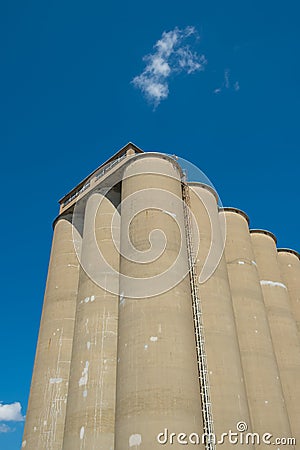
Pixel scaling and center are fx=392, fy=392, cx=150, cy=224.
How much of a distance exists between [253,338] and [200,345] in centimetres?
526

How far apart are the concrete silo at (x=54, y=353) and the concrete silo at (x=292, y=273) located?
1614cm

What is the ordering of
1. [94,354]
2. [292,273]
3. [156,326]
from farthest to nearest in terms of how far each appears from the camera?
[292,273] → [94,354] → [156,326]

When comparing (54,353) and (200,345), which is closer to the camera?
(200,345)

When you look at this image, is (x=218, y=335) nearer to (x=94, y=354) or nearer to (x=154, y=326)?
(x=154, y=326)

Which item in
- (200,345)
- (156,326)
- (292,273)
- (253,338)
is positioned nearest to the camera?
(156,326)

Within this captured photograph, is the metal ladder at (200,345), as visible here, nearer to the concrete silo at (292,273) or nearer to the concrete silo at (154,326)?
the concrete silo at (154,326)

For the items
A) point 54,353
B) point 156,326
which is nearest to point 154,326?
point 156,326

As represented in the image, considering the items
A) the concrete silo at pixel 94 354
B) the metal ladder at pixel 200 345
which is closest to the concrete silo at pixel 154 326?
the metal ladder at pixel 200 345

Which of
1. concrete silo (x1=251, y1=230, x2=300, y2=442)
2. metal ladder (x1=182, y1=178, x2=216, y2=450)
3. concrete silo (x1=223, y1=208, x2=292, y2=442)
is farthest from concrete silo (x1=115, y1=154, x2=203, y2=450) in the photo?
concrete silo (x1=251, y1=230, x2=300, y2=442)

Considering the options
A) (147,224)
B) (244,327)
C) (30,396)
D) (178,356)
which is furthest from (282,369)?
(30,396)

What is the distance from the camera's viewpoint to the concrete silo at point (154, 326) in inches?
565

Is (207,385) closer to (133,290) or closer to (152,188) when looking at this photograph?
(133,290)

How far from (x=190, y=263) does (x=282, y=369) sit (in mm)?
9690

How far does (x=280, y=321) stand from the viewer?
25.9 metres
